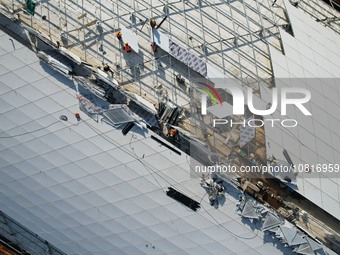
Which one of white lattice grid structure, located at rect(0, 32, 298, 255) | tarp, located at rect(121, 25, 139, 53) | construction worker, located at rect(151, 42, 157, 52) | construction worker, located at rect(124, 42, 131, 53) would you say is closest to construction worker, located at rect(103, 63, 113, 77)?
construction worker, located at rect(124, 42, 131, 53)

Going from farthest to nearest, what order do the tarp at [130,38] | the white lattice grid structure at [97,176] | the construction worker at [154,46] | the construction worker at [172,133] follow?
1. the construction worker at [154,46]
2. the tarp at [130,38]
3. the construction worker at [172,133]
4. the white lattice grid structure at [97,176]

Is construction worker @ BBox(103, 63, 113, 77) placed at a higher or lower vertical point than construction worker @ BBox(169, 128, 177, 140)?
higher

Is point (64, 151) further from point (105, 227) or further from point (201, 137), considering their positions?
point (201, 137)

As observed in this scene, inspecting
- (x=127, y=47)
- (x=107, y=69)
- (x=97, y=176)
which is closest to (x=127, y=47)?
(x=127, y=47)

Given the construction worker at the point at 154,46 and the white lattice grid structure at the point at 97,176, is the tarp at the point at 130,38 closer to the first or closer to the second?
the construction worker at the point at 154,46

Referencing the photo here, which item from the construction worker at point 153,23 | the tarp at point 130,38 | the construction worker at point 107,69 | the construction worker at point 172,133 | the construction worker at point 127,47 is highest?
the construction worker at point 153,23

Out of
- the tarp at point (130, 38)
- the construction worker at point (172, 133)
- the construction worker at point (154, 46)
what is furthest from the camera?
the construction worker at point (154, 46)

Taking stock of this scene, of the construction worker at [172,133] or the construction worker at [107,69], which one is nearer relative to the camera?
the construction worker at [172,133]

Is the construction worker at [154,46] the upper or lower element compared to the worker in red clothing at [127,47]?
upper

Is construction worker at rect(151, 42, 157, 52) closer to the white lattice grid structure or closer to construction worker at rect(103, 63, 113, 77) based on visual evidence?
construction worker at rect(103, 63, 113, 77)

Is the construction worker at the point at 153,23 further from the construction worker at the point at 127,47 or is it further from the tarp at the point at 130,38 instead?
the construction worker at the point at 127,47

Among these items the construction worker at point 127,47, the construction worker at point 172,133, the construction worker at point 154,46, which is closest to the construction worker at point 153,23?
the construction worker at point 154,46

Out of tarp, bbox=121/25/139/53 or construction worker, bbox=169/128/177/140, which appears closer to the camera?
construction worker, bbox=169/128/177/140

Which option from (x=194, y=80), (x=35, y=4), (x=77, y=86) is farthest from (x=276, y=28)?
(x=35, y=4)
